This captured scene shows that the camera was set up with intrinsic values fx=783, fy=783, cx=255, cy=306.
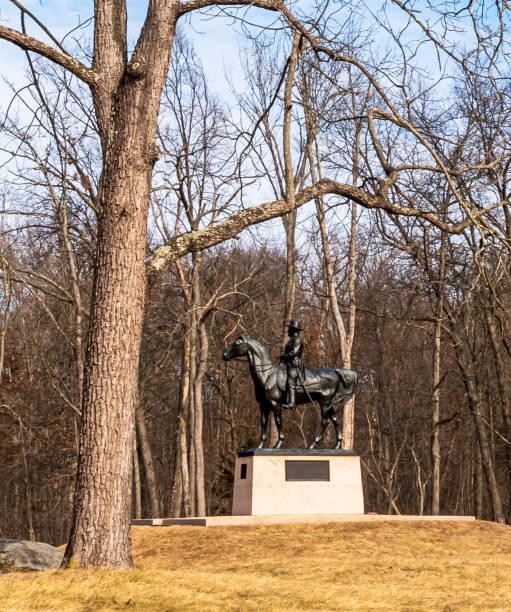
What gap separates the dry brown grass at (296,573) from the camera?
244 inches

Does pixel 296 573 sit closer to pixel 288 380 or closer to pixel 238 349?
pixel 238 349

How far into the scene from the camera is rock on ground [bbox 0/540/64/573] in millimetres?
9773

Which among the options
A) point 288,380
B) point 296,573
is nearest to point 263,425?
point 288,380

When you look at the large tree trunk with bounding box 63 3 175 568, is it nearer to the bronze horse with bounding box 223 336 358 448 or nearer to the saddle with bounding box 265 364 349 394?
the bronze horse with bounding box 223 336 358 448

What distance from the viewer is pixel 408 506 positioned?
114 feet

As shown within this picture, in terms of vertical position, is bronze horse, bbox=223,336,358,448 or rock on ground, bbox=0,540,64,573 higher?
bronze horse, bbox=223,336,358,448

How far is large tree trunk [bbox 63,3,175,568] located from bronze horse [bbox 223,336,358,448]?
775cm

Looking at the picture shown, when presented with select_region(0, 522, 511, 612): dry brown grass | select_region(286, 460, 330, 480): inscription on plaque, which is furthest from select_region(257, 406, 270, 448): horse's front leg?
select_region(0, 522, 511, 612): dry brown grass

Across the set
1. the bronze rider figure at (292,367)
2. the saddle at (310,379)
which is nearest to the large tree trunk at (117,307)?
the bronze rider figure at (292,367)

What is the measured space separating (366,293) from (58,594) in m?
24.3

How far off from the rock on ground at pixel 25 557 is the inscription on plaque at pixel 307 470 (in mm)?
6133

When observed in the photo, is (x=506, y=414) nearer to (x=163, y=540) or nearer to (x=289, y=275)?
(x=289, y=275)

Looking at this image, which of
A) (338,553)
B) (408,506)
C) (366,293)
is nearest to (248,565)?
(338,553)

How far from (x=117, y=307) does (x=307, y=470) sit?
860 centimetres
